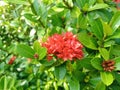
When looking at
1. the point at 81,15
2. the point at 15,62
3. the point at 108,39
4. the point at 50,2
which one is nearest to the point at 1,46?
the point at 15,62

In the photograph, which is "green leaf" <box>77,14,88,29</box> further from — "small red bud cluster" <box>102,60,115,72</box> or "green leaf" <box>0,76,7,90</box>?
"green leaf" <box>0,76,7,90</box>

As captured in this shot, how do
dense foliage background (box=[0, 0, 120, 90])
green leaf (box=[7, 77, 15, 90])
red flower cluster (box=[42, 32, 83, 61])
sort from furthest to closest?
green leaf (box=[7, 77, 15, 90]) → dense foliage background (box=[0, 0, 120, 90]) → red flower cluster (box=[42, 32, 83, 61])

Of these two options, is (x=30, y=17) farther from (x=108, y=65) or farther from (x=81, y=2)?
(x=108, y=65)

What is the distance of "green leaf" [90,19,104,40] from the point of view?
4.81 ft

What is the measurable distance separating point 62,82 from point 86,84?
0.18m

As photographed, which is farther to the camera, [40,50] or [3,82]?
[3,82]

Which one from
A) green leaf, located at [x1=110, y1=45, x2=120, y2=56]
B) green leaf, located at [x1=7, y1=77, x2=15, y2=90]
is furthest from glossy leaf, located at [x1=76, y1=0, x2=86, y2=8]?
green leaf, located at [x1=7, y1=77, x2=15, y2=90]

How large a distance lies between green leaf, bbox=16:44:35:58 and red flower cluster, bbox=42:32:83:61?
85 millimetres

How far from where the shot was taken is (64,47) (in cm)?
136

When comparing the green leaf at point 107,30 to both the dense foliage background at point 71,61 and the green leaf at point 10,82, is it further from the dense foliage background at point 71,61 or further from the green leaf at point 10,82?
the green leaf at point 10,82

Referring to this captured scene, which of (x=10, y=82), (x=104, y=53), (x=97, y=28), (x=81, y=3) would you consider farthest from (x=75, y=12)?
(x=10, y=82)

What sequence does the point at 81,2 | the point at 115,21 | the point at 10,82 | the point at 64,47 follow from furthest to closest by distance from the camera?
1. the point at 10,82
2. the point at 81,2
3. the point at 115,21
4. the point at 64,47

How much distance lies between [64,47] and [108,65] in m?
0.23

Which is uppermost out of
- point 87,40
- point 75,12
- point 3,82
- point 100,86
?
point 75,12
